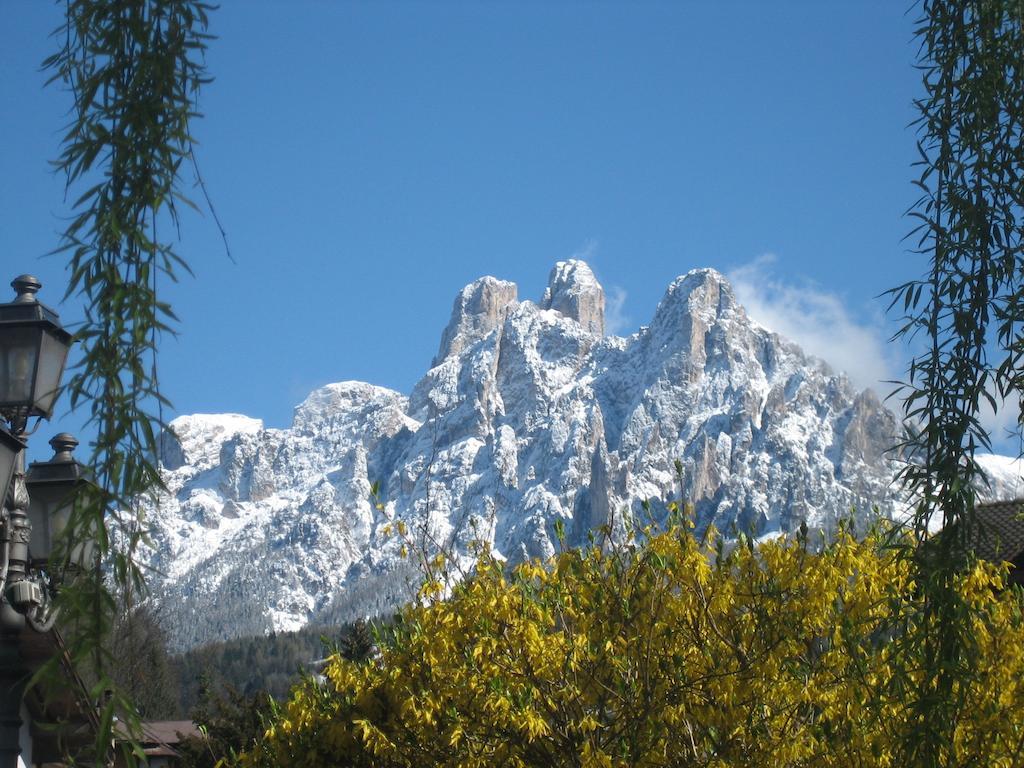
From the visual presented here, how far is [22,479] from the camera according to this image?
5852mm

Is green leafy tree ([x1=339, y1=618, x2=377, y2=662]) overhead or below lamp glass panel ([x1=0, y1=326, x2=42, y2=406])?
below

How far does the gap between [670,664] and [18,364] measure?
579 centimetres

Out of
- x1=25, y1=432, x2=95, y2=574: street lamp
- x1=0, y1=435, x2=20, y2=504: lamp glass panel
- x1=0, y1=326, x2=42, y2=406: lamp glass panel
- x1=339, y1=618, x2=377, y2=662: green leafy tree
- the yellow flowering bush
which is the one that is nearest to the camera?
x1=0, y1=435, x2=20, y2=504: lamp glass panel

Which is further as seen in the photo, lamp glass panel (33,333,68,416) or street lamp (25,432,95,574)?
street lamp (25,432,95,574)

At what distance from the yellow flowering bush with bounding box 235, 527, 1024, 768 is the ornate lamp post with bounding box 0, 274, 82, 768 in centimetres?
354

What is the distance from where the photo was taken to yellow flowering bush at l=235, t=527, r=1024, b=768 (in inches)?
363

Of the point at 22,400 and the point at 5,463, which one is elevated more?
the point at 22,400

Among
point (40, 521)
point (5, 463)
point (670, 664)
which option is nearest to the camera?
point (5, 463)

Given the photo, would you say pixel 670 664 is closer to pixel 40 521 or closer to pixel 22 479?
pixel 40 521

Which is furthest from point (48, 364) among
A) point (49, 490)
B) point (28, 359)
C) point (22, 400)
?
point (49, 490)

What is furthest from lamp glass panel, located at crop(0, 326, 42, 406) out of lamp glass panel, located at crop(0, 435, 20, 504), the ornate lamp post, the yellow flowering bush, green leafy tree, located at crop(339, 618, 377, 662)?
green leafy tree, located at crop(339, 618, 377, 662)

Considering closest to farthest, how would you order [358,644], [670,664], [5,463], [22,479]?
1. [5,463]
2. [22,479]
3. [670,664]
4. [358,644]

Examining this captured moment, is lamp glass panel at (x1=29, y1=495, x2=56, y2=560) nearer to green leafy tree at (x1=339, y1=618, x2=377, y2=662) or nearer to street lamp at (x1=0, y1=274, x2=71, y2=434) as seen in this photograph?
street lamp at (x1=0, y1=274, x2=71, y2=434)

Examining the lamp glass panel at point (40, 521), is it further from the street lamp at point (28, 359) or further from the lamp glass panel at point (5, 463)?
the lamp glass panel at point (5, 463)
